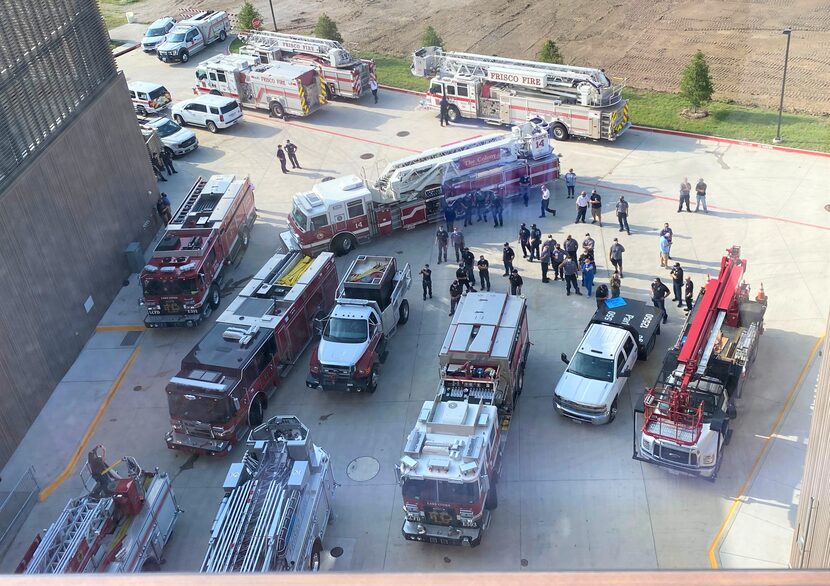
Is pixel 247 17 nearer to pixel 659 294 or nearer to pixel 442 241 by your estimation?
pixel 442 241

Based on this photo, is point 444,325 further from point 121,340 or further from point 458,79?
point 458,79

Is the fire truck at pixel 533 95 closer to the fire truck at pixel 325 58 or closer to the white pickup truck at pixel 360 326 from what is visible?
the fire truck at pixel 325 58

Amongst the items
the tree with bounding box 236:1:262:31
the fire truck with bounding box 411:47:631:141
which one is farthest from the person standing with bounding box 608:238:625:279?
the tree with bounding box 236:1:262:31

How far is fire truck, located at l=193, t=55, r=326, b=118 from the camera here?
124ft

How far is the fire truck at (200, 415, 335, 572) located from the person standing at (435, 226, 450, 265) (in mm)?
10139

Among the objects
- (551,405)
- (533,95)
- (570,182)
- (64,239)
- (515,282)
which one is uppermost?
(64,239)

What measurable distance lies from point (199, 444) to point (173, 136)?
791 inches

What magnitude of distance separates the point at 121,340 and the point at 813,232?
68.5 ft

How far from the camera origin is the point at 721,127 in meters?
33.2

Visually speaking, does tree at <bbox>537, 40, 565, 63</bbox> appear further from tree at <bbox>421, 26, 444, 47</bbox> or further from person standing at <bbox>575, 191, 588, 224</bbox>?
person standing at <bbox>575, 191, 588, 224</bbox>

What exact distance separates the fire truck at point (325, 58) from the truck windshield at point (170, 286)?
17.2m

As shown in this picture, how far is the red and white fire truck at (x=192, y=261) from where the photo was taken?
80.2ft

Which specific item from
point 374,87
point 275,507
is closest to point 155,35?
point 374,87

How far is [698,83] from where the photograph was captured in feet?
111
